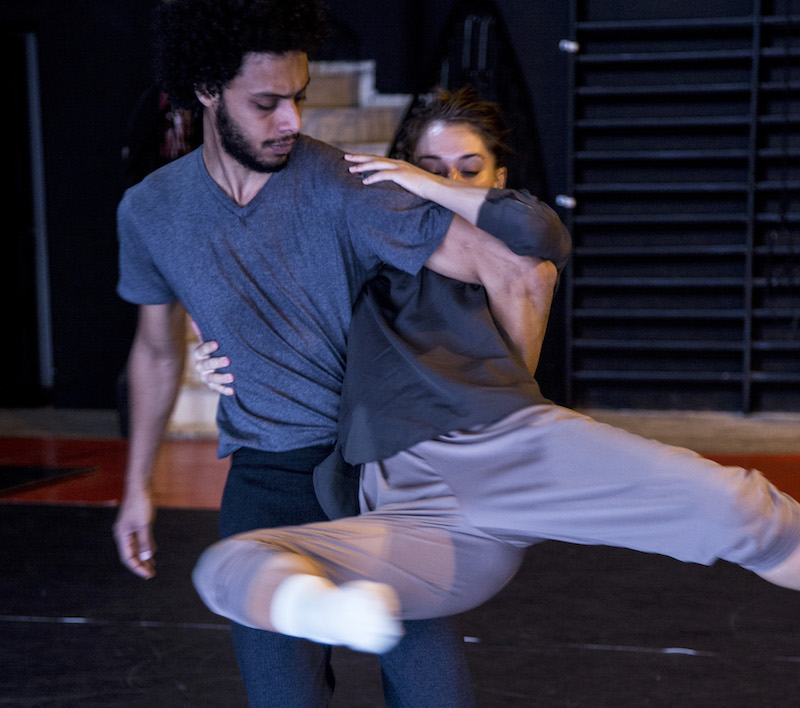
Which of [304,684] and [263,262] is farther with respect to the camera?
[263,262]

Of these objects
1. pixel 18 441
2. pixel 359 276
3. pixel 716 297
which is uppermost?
pixel 359 276

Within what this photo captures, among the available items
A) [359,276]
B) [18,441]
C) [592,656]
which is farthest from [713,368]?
[359,276]

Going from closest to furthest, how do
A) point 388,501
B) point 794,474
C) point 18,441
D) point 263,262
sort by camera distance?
point 388,501, point 263,262, point 794,474, point 18,441

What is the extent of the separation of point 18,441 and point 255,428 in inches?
182

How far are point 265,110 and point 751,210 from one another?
4894 mm

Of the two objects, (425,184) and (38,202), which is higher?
(425,184)

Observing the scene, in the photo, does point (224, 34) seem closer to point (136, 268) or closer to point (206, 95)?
point (206, 95)

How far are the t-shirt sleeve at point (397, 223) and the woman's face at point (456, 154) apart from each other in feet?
1.26

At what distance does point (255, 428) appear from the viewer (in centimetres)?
175

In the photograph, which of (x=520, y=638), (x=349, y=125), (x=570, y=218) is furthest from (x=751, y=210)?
(x=520, y=638)

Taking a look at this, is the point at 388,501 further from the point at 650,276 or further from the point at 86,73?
the point at 86,73

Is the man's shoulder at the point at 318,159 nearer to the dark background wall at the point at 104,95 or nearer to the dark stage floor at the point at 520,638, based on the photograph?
the dark stage floor at the point at 520,638

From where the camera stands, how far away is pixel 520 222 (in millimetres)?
1537

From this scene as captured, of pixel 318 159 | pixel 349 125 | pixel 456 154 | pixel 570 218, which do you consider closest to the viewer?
pixel 318 159
